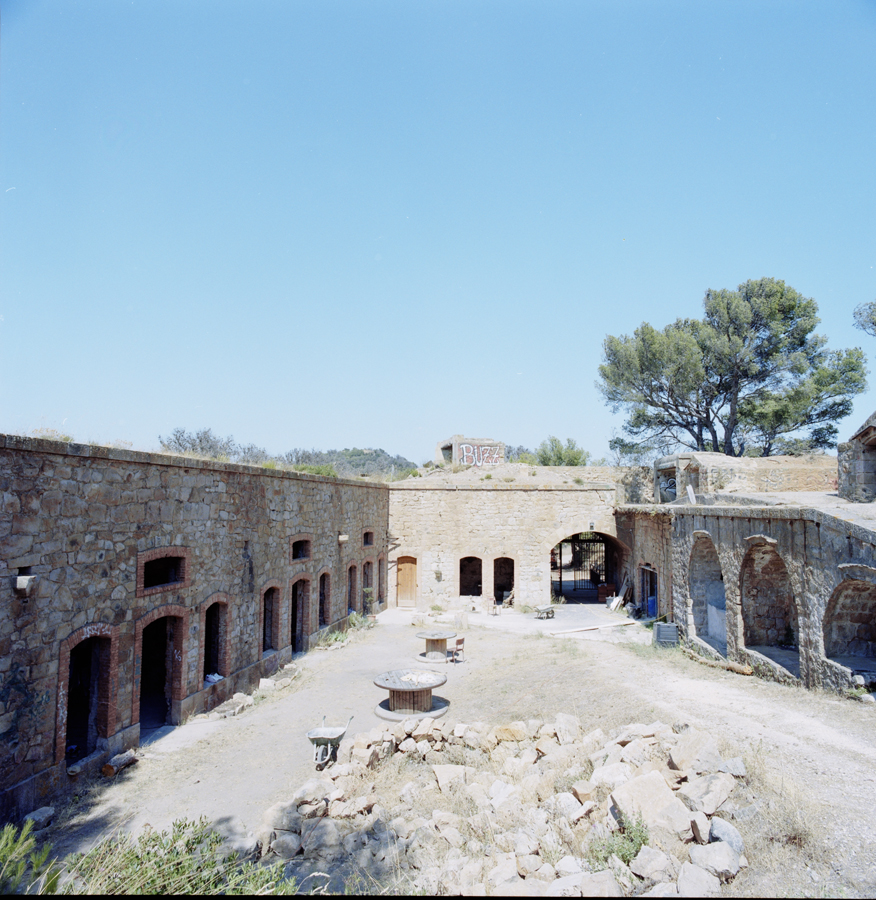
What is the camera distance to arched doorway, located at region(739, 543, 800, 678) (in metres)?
11.1

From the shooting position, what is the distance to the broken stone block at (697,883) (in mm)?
4492

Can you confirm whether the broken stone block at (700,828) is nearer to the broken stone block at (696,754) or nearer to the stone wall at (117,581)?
the broken stone block at (696,754)

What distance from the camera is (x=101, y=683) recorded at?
7.75 m

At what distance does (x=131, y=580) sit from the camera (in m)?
8.07

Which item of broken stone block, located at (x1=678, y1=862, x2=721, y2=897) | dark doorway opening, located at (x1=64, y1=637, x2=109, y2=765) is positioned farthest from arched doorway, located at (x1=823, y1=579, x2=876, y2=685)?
dark doorway opening, located at (x1=64, y1=637, x2=109, y2=765)

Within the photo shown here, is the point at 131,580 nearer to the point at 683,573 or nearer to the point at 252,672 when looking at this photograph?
the point at 252,672

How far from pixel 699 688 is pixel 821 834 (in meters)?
4.94

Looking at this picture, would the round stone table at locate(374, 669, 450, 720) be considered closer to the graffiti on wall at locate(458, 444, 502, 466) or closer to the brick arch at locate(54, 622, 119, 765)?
the brick arch at locate(54, 622, 119, 765)

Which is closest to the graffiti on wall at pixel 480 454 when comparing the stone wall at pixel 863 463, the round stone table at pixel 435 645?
the round stone table at pixel 435 645

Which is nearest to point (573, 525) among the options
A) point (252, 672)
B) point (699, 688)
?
point (699, 688)

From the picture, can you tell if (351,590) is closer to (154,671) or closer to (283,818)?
(154,671)

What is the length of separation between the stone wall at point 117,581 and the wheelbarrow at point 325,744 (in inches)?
99.3

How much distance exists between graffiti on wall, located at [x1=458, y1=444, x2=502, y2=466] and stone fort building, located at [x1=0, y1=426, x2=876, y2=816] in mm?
12808

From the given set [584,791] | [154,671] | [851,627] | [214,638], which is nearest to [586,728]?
[584,791]
